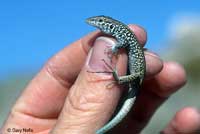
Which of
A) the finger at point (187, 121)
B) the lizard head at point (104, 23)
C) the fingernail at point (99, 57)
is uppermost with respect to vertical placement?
the lizard head at point (104, 23)

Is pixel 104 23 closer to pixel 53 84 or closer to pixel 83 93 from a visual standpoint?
pixel 83 93

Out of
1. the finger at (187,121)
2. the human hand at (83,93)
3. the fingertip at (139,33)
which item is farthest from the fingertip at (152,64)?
the finger at (187,121)

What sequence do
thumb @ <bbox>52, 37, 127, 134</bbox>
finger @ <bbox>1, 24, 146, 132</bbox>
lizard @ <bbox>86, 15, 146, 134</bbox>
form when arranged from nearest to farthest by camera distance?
thumb @ <bbox>52, 37, 127, 134</bbox>
lizard @ <bbox>86, 15, 146, 134</bbox>
finger @ <bbox>1, 24, 146, 132</bbox>

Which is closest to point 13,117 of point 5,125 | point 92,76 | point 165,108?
point 5,125

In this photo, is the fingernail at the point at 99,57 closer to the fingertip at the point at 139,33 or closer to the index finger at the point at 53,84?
the fingertip at the point at 139,33

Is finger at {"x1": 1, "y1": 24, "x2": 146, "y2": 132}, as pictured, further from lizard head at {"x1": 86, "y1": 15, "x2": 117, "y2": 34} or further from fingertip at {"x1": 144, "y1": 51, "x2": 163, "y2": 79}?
fingertip at {"x1": 144, "y1": 51, "x2": 163, "y2": 79}

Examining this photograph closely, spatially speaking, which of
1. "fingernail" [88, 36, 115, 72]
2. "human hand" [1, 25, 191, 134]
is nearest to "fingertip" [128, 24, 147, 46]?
"human hand" [1, 25, 191, 134]

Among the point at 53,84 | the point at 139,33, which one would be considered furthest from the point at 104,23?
the point at 53,84
